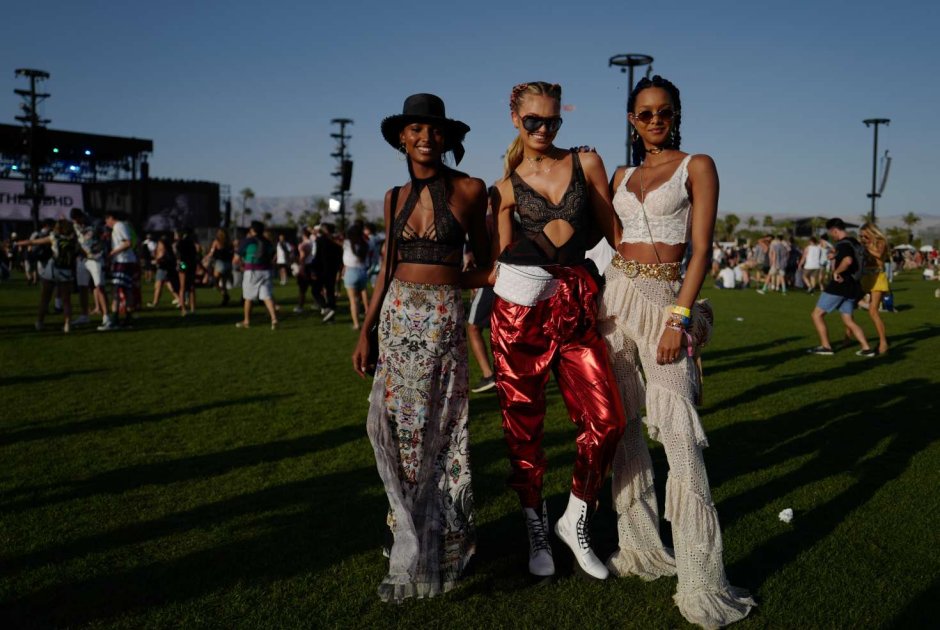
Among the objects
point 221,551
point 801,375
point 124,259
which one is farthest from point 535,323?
point 124,259

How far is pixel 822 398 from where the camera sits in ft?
24.8

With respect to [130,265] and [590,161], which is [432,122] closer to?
[590,161]

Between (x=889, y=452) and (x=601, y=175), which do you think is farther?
(x=889, y=452)

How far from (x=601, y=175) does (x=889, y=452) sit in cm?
374

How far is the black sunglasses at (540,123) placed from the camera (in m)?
3.29

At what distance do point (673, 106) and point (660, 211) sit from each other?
1.56 feet

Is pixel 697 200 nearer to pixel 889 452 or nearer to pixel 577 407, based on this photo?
pixel 577 407

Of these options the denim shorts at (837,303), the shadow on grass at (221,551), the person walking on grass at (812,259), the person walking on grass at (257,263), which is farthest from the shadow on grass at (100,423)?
the person walking on grass at (812,259)

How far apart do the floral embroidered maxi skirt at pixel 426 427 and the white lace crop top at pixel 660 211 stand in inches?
33.2

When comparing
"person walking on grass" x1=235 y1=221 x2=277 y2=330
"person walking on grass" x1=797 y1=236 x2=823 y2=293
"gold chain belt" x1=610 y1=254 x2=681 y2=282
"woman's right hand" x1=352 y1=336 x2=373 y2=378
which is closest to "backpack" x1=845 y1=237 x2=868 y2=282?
"gold chain belt" x1=610 y1=254 x2=681 y2=282

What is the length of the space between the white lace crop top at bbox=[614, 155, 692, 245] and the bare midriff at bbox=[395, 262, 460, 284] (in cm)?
80

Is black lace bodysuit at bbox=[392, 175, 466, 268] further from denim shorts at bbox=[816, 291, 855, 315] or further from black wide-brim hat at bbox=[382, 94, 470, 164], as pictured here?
denim shorts at bbox=[816, 291, 855, 315]

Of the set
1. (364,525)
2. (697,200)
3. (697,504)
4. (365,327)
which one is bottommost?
(364,525)

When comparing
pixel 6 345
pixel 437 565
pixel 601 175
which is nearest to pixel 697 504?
pixel 437 565
